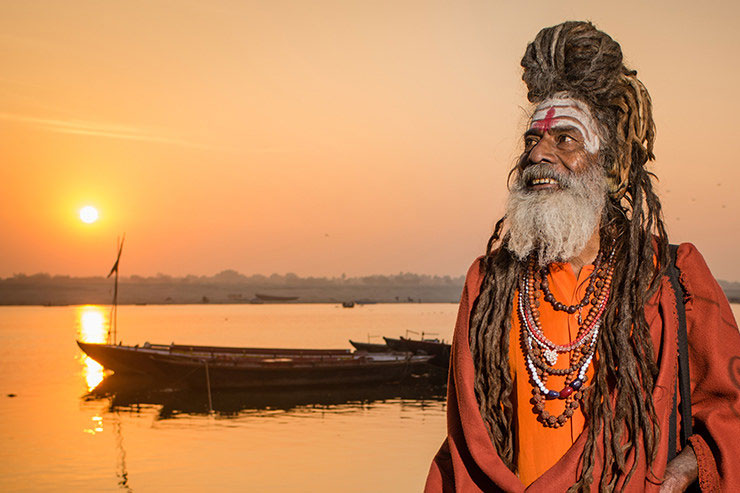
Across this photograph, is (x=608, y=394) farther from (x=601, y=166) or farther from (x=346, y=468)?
(x=346, y=468)

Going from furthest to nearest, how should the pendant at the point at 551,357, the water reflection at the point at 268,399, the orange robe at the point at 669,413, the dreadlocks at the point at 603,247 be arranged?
the water reflection at the point at 268,399 < the pendant at the point at 551,357 < the dreadlocks at the point at 603,247 < the orange robe at the point at 669,413

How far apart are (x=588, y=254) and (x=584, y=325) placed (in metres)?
0.24

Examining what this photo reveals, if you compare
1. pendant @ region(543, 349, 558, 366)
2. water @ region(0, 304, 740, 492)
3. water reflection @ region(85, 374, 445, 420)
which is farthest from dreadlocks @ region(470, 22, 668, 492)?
water reflection @ region(85, 374, 445, 420)

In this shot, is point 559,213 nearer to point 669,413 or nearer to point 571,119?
point 571,119

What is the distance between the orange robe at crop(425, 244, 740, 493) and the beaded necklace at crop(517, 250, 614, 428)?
10 cm

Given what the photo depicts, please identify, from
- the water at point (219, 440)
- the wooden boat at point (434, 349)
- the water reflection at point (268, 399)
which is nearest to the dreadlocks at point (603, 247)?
the water at point (219, 440)

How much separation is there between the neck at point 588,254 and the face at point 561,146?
0.65ft

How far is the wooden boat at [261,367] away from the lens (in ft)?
77.7

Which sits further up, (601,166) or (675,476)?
(601,166)

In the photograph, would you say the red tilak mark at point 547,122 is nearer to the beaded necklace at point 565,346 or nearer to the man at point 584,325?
the man at point 584,325

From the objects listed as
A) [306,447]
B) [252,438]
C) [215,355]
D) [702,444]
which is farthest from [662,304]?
[215,355]

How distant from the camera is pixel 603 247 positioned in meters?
2.23

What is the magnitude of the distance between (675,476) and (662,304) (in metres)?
0.41

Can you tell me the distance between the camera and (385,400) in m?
25.9
